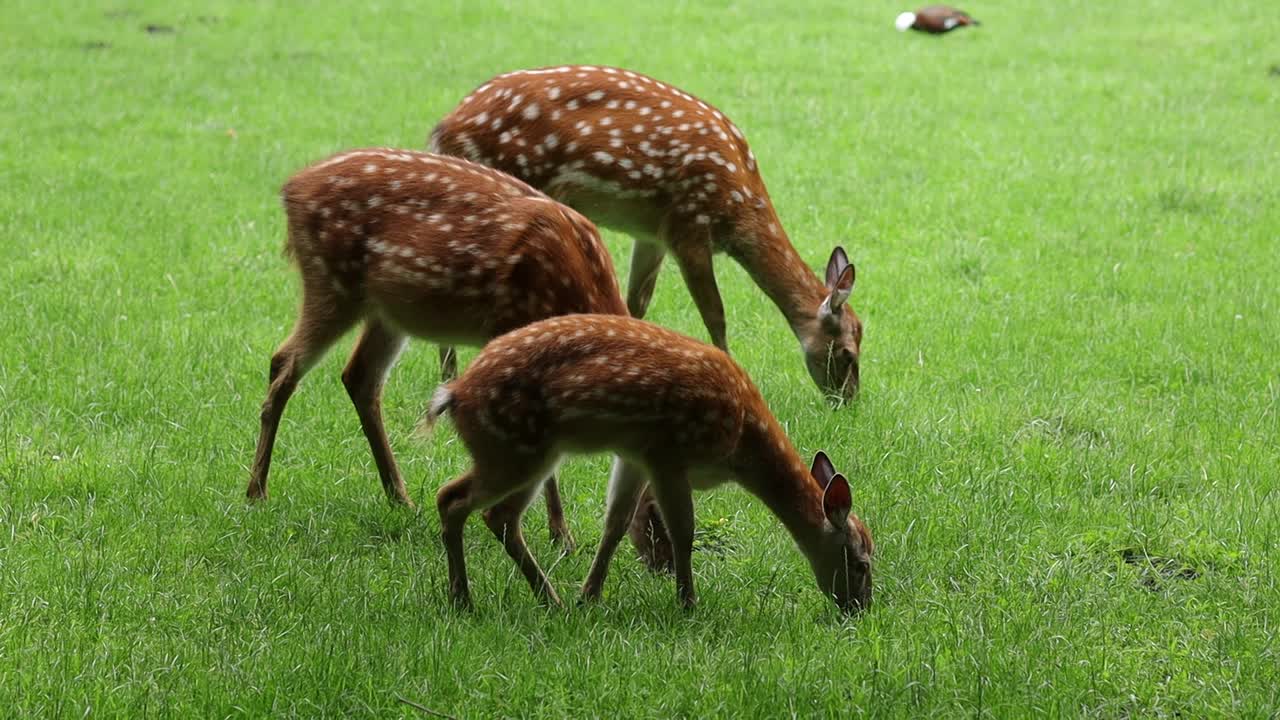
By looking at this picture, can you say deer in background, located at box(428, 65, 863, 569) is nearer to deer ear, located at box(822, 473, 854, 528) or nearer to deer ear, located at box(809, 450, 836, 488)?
→ deer ear, located at box(809, 450, 836, 488)

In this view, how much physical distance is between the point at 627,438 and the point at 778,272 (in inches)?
111

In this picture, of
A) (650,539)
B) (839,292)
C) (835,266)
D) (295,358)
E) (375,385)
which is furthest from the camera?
(835,266)

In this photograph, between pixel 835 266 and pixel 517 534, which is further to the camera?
pixel 835 266

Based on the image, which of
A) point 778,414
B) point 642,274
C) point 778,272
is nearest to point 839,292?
point 778,272

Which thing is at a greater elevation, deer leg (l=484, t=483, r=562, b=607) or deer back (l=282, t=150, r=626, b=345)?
deer back (l=282, t=150, r=626, b=345)

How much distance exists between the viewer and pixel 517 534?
5086mm

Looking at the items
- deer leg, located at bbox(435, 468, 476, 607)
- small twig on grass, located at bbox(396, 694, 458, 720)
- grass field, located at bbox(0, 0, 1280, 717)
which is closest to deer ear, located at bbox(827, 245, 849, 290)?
grass field, located at bbox(0, 0, 1280, 717)

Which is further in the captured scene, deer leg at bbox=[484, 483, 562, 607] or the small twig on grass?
deer leg at bbox=[484, 483, 562, 607]

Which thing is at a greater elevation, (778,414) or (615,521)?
(615,521)

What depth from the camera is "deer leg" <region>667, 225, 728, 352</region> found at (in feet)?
24.4

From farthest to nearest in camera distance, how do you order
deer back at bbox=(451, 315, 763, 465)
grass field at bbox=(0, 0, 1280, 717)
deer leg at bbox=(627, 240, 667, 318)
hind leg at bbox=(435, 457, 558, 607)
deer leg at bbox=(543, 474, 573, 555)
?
deer leg at bbox=(627, 240, 667, 318), deer leg at bbox=(543, 474, 573, 555), hind leg at bbox=(435, 457, 558, 607), deer back at bbox=(451, 315, 763, 465), grass field at bbox=(0, 0, 1280, 717)

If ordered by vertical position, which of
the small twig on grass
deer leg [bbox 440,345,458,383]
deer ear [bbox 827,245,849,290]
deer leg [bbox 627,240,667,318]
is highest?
deer ear [bbox 827,245,849,290]

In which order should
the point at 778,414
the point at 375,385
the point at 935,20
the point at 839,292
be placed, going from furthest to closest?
1. the point at 935,20
2. the point at 839,292
3. the point at 778,414
4. the point at 375,385

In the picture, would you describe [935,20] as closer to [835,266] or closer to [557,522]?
[835,266]
